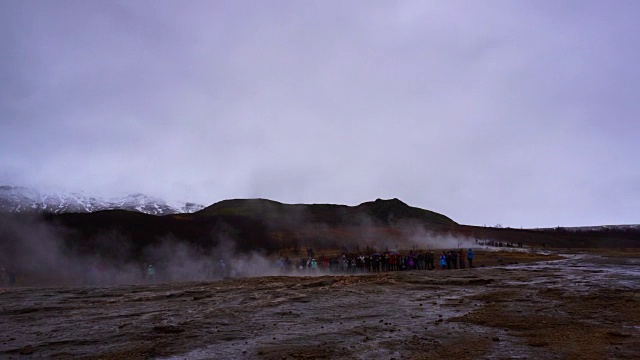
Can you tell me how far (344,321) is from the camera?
13398 mm

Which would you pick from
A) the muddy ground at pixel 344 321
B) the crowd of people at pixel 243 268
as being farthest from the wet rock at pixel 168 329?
the crowd of people at pixel 243 268

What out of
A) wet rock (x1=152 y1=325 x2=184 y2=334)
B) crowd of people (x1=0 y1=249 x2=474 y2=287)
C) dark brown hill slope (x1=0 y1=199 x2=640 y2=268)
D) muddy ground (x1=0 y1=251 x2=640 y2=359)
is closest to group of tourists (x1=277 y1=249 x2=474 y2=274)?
crowd of people (x1=0 y1=249 x2=474 y2=287)

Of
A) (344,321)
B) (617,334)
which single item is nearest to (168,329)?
(344,321)

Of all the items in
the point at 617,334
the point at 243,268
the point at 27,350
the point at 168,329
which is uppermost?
the point at 243,268

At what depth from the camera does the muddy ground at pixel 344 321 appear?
9953mm

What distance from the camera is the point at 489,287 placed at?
67.0 ft

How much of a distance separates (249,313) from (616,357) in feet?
33.7

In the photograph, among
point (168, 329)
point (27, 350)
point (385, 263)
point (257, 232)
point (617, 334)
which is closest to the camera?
point (617, 334)

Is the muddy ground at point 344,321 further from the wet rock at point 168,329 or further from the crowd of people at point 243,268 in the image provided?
the crowd of people at point 243,268

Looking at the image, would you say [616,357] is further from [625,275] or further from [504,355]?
[625,275]

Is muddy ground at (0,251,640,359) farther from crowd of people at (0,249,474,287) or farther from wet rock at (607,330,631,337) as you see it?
crowd of people at (0,249,474,287)

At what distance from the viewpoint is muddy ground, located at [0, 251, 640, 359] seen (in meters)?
9.95

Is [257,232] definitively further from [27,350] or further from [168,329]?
[27,350]

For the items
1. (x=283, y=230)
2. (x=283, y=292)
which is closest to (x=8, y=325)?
(x=283, y=292)
